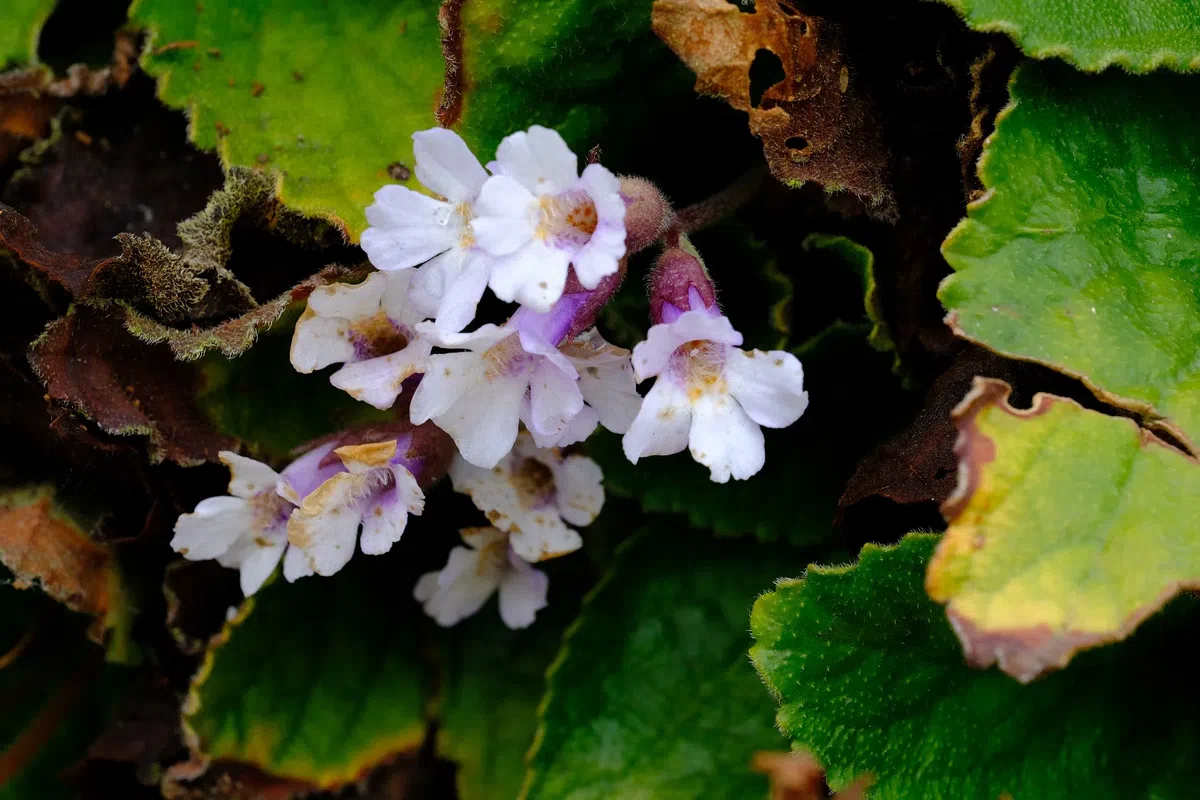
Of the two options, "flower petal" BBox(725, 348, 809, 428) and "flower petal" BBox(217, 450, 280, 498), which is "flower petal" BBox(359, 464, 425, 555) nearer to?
"flower petal" BBox(217, 450, 280, 498)

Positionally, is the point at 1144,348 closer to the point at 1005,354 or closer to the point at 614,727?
the point at 1005,354

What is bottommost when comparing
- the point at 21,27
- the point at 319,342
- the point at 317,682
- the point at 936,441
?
the point at 317,682

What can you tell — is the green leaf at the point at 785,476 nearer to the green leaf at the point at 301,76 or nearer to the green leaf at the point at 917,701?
the green leaf at the point at 917,701

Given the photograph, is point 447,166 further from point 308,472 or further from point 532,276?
point 308,472

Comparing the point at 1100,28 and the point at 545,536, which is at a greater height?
the point at 1100,28

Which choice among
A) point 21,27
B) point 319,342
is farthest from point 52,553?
point 21,27

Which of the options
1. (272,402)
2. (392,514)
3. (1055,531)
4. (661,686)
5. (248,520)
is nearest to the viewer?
(1055,531)
